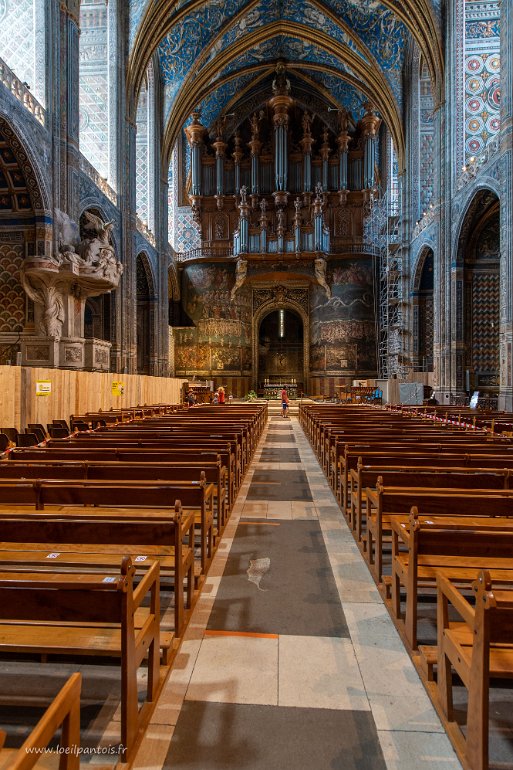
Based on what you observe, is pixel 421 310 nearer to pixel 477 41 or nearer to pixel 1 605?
pixel 477 41

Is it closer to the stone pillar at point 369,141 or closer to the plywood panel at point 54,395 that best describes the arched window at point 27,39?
the plywood panel at point 54,395

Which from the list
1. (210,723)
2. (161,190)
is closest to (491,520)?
(210,723)

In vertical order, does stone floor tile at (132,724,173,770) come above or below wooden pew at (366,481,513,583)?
below

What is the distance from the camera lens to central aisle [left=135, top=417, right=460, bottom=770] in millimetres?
1737

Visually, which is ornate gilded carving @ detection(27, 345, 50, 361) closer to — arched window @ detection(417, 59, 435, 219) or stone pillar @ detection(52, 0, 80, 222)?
stone pillar @ detection(52, 0, 80, 222)

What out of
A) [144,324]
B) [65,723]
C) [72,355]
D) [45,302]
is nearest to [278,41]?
[144,324]

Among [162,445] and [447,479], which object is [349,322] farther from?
[447,479]

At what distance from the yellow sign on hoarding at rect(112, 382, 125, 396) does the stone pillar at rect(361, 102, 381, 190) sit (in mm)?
21018

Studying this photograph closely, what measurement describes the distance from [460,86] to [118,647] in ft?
67.3

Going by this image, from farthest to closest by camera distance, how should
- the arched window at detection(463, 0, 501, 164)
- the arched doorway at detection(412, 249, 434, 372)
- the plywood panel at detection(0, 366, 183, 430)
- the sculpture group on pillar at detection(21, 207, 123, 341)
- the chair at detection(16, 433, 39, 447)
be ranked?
the arched doorway at detection(412, 249, 434, 372) < the arched window at detection(463, 0, 501, 164) < the sculpture group on pillar at detection(21, 207, 123, 341) < the plywood panel at detection(0, 366, 183, 430) < the chair at detection(16, 433, 39, 447)

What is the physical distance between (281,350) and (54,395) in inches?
946

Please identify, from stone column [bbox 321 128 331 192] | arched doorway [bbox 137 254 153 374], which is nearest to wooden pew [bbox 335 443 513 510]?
arched doorway [bbox 137 254 153 374]

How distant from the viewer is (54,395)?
955 cm

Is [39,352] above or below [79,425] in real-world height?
above
